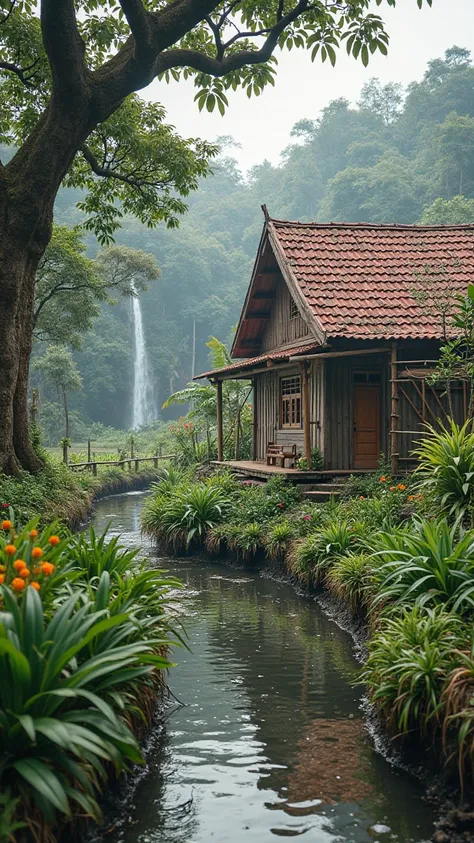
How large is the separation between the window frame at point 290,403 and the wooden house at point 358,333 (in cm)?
3

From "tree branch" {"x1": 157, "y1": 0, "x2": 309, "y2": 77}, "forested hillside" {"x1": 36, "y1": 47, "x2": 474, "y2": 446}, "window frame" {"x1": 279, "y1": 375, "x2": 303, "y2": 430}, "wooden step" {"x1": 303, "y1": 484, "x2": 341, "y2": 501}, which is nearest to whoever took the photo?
"tree branch" {"x1": 157, "y1": 0, "x2": 309, "y2": 77}

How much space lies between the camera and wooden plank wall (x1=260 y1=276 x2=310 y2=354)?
61.2 feet

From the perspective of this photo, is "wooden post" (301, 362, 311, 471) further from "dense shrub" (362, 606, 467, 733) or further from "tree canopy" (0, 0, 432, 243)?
"dense shrub" (362, 606, 467, 733)

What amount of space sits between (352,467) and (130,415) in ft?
141

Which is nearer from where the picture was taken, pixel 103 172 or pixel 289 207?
pixel 103 172

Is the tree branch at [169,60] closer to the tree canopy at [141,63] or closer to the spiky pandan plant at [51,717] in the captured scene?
the tree canopy at [141,63]

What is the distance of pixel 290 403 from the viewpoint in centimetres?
1902

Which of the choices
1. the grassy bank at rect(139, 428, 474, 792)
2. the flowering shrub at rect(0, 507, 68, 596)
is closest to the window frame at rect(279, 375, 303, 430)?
the grassy bank at rect(139, 428, 474, 792)

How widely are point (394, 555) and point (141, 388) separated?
53.0 m

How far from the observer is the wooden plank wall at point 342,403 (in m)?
16.4

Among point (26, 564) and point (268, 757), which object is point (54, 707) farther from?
point (268, 757)

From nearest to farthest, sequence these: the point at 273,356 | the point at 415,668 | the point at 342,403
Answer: the point at 415,668, the point at 342,403, the point at 273,356

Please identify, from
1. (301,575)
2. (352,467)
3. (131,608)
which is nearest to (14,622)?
(131,608)

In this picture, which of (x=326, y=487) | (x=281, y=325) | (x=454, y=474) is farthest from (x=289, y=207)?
(x=454, y=474)
